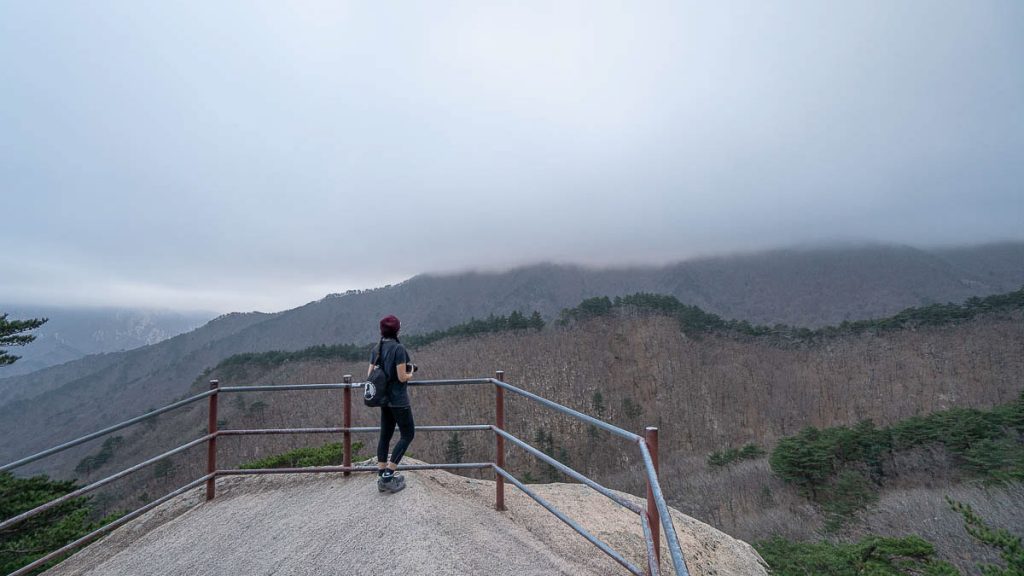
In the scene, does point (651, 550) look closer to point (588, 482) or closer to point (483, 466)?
point (588, 482)

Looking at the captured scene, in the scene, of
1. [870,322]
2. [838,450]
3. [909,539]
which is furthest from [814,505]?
[870,322]

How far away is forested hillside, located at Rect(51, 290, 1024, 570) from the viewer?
82.2ft

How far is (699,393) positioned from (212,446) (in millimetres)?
56656

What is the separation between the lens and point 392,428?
5.01m

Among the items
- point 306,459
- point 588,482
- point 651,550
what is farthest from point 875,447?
point 651,550

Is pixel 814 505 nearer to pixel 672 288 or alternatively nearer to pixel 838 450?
pixel 838 450

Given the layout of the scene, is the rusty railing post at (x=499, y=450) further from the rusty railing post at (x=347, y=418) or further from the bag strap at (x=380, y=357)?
the rusty railing post at (x=347, y=418)

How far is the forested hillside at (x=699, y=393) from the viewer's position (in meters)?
25.0

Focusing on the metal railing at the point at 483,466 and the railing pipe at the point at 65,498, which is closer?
the metal railing at the point at 483,466

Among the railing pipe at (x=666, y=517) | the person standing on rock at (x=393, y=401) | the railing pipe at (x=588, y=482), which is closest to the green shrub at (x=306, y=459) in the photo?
the person standing on rock at (x=393, y=401)

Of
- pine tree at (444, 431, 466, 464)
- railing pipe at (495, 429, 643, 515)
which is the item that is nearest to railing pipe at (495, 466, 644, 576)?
railing pipe at (495, 429, 643, 515)

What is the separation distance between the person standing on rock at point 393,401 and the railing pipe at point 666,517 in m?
2.63

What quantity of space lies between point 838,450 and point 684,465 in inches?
528

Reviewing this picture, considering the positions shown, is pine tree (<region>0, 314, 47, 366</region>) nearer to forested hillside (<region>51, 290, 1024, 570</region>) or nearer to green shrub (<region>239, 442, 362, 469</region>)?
green shrub (<region>239, 442, 362, 469</region>)
